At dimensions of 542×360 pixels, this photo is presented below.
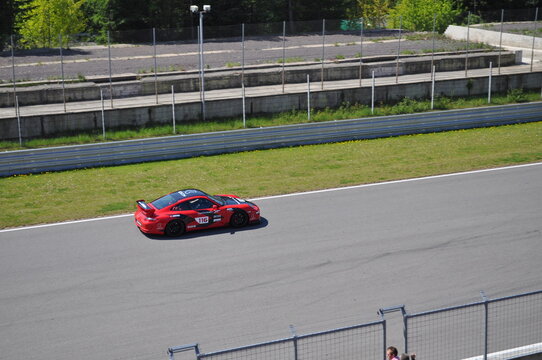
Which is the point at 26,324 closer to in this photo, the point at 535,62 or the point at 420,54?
the point at 420,54

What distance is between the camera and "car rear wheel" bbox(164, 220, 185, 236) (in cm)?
1667

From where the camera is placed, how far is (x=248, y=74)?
116ft

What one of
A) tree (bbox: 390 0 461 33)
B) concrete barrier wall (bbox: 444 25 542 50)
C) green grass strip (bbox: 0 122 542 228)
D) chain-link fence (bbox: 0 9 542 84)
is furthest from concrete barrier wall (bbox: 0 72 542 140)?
tree (bbox: 390 0 461 33)

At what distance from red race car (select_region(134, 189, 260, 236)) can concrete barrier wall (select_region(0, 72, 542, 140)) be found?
11.5m

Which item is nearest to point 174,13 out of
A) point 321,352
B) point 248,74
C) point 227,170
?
point 248,74

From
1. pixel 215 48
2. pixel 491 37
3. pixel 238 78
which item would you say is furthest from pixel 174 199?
pixel 491 37

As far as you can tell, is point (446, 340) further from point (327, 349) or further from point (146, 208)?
point (146, 208)

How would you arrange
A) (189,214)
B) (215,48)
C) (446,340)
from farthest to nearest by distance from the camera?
(215,48), (189,214), (446,340)

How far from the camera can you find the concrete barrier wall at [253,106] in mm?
27167

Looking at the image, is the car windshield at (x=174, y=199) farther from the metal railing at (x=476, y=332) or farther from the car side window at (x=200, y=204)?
the metal railing at (x=476, y=332)

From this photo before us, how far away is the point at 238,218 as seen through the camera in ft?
57.0

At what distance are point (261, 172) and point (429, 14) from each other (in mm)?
37674

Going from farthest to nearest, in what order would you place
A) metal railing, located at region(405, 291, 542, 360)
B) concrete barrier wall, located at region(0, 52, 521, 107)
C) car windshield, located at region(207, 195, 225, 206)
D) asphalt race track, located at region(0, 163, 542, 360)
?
concrete barrier wall, located at region(0, 52, 521, 107) → car windshield, located at region(207, 195, 225, 206) → asphalt race track, located at region(0, 163, 542, 360) → metal railing, located at region(405, 291, 542, 360)

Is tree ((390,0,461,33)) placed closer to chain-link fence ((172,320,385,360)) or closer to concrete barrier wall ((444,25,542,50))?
concrete barrier wall ((444,25,542,50))
